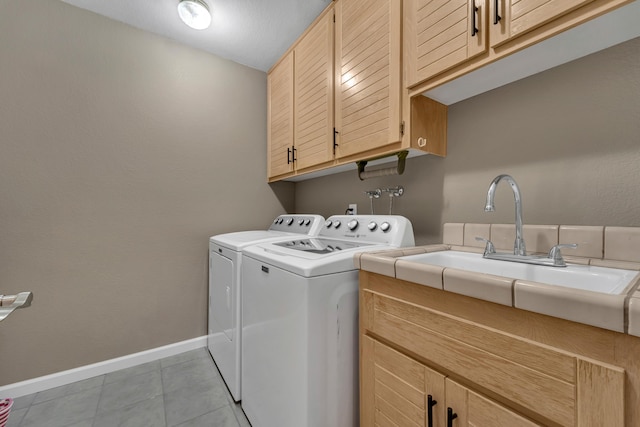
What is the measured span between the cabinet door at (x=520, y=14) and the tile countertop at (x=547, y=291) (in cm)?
70

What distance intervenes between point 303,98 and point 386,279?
4.85 feet

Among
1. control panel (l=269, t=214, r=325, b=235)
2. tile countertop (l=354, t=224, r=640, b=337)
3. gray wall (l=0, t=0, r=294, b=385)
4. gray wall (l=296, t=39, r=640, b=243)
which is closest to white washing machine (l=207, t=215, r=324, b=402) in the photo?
control panel (l=269, t=214, r=325, b=235)

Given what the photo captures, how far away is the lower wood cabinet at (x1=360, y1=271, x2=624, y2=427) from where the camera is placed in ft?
1.55

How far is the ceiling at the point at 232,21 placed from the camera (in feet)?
5.35

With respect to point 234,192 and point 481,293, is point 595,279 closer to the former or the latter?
point 481,293

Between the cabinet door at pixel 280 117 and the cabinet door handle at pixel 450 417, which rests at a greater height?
the cabinet door at pixel 280 117

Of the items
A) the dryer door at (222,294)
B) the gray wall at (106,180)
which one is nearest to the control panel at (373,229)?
the dryer door at (222,294)

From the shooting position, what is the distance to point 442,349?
700 millimetres

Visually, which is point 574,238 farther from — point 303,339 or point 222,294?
point 222,294

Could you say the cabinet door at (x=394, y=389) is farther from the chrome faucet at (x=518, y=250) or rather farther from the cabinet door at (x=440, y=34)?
the cabinet door at (x=440, y=34)

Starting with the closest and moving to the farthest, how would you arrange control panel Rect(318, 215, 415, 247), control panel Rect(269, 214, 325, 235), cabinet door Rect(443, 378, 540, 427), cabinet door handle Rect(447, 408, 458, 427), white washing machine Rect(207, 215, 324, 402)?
cabinet door Rect(443, 378, 540, 427) < cabinet door handle Rect(447, 408, 458, 427) < control panel Rect(318, 215, 415, 247) < white washing machine Rect(207, 215, 324, 402) < control panel Rect(269, 214, 325, 235)

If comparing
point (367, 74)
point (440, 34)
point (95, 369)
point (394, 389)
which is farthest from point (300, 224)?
point (95, 369)

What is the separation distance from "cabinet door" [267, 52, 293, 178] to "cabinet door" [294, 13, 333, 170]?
10cm

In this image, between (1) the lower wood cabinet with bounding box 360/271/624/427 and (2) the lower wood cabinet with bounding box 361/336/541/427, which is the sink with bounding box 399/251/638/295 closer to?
(1) the lower wood cabinet with bounding box 360/271/624/427
